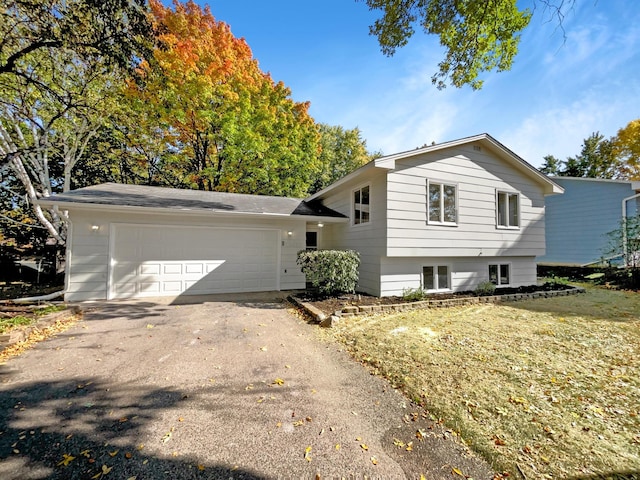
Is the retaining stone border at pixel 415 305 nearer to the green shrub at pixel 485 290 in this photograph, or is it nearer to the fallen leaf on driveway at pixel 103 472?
the green shrub at pixel 485 290

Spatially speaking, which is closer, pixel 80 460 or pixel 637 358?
pixel 80 460

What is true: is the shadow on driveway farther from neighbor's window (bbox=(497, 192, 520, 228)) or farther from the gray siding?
neighbor's window (bbox=(497, 192, 520, 228))

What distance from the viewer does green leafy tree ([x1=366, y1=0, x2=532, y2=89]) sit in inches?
177

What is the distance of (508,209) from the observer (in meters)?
9.09

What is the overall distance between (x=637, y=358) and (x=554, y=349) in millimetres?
971

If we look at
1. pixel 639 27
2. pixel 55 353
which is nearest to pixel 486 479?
pixel 55 353

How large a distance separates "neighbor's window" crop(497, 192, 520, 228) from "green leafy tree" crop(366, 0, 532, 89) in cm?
479

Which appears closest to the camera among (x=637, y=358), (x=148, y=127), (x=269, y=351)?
(x=637, y=358)

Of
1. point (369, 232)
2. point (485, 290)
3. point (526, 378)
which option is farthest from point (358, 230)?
point (526, 378)

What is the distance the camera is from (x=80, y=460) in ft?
6.62

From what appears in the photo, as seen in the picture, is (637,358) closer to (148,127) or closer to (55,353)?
(55,353)

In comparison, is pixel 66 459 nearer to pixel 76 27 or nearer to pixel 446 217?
pixel 76 27

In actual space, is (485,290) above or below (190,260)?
below

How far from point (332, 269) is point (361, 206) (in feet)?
9.00
